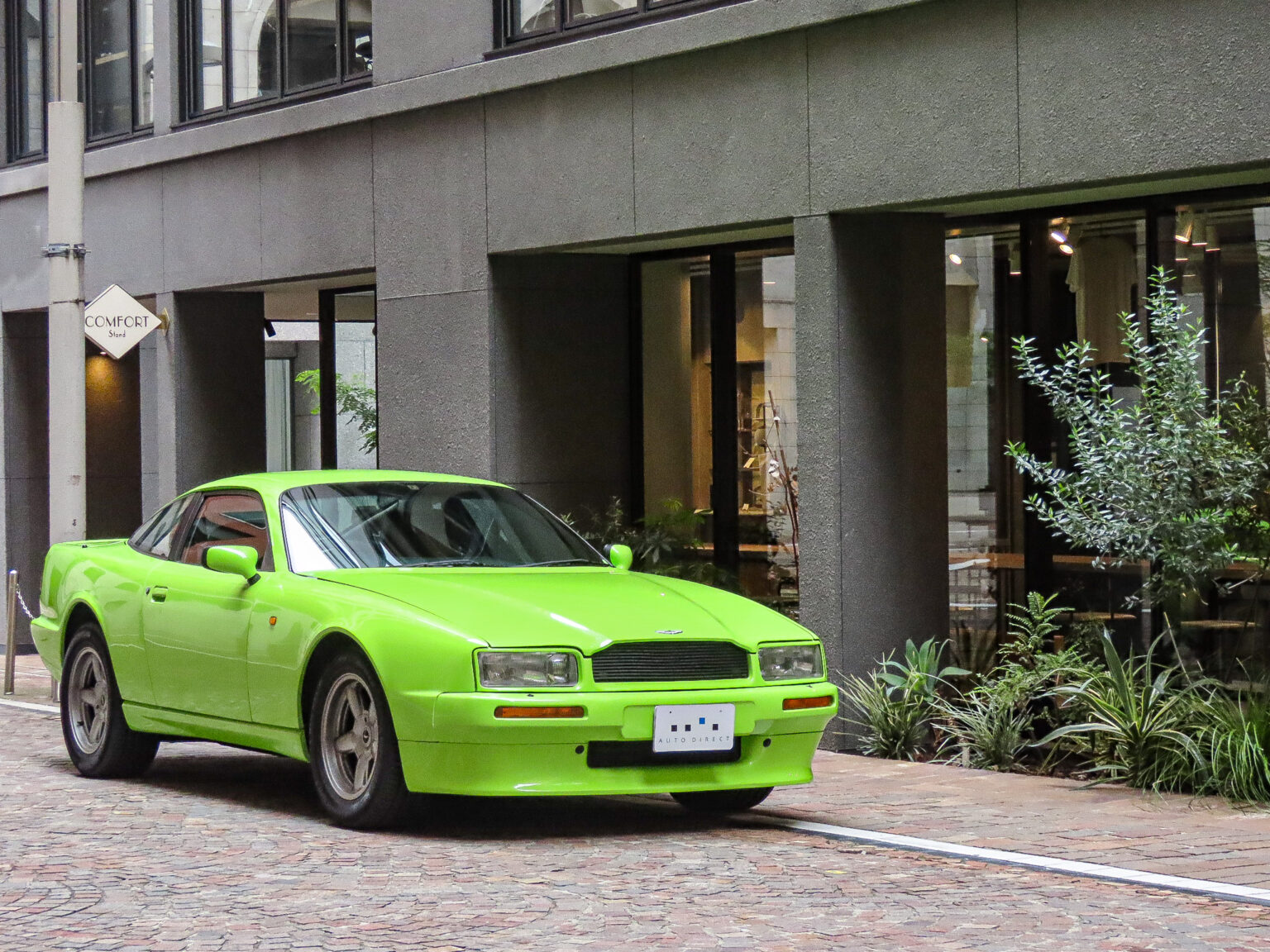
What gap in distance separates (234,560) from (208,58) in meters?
10.7

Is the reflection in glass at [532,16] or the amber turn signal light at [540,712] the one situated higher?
the reflection in glass at [532,16]

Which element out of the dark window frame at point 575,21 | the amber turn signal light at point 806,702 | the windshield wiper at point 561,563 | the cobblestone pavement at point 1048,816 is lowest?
the cobblestone pavement at point 1048,816

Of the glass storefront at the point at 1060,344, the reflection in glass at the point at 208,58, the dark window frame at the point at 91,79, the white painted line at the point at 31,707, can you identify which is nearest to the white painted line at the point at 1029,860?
the glass storefront at the point at 1060,344

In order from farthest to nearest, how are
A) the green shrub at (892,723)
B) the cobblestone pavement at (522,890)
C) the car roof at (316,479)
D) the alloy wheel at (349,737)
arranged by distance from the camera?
the green shrub at (892,723) → the car roof at (316,479) → the alloy wheel at (349,737) → the cobblestone pavement at (522,890)

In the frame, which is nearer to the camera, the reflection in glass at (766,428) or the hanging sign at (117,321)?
the reflection in glass at (766,428)

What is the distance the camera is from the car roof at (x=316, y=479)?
9.49m

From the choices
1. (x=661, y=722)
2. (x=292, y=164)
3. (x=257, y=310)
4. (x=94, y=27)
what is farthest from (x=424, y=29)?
(x=661, y=722)

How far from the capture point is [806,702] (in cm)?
829

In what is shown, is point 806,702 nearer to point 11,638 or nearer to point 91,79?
point 11,638

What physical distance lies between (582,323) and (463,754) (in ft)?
24.5

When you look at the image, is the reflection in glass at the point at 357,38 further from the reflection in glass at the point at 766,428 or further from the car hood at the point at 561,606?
the car hood at the point at 561,606

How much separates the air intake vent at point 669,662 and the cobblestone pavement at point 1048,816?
0.94 metres

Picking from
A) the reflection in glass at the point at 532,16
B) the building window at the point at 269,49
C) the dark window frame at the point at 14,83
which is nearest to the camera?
the reflection in glass at the point at 532,16

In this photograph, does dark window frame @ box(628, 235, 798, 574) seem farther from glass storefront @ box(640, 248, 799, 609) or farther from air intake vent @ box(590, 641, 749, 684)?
air intake vent @ box(590, 641, 749, 684)
